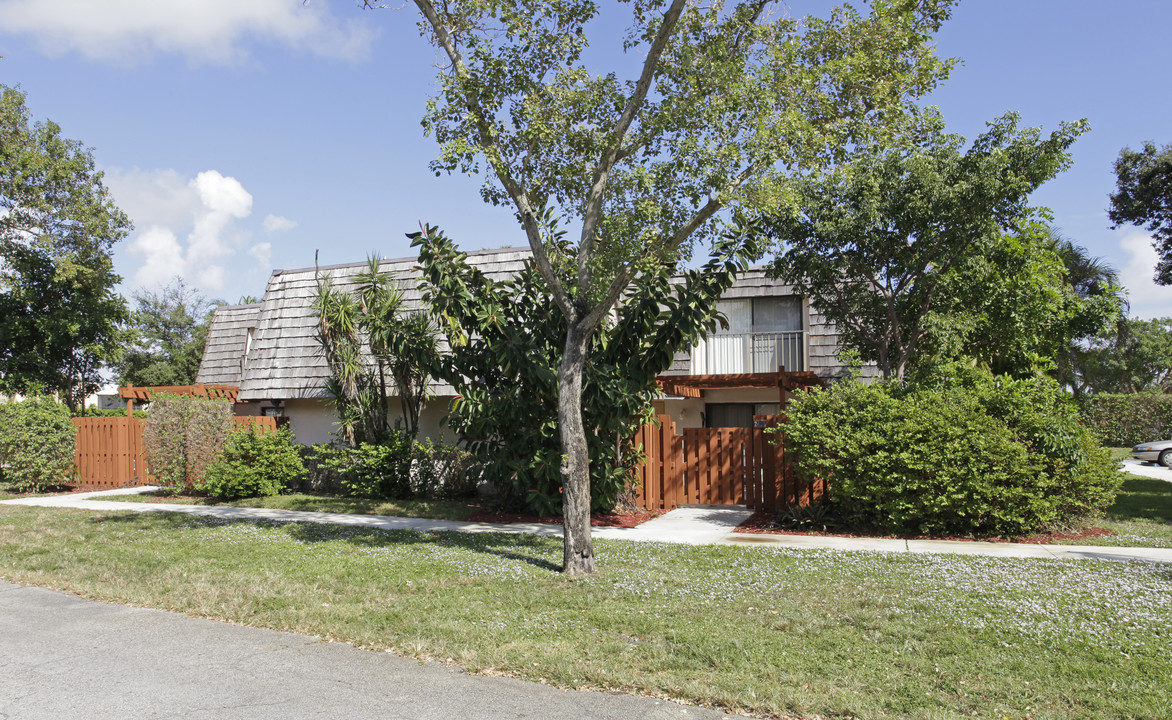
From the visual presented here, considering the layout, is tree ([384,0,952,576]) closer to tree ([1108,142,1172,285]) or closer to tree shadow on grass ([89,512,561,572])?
tree shadow on grass ([89,512,561,572])

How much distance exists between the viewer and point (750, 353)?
757 inches

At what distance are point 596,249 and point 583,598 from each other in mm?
4049

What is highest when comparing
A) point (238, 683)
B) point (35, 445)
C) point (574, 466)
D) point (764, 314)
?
point (764, 314)

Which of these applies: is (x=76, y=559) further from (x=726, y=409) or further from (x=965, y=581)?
(x=726, y=409)

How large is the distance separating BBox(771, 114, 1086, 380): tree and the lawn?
16.8ft

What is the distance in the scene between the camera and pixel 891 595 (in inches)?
295

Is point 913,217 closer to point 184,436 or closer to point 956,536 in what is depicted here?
point 956,536

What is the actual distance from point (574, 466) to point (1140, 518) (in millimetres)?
10321

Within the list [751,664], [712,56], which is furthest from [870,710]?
[712,56]

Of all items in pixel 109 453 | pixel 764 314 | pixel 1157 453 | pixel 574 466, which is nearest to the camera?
pixel 574 466

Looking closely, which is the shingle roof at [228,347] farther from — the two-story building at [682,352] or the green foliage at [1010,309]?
the green foliage at [1010,309]

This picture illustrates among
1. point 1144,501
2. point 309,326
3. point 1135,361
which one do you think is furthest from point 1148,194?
point 1135,361

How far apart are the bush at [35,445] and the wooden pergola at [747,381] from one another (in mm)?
14179

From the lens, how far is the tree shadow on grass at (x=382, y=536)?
401 inches
